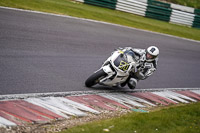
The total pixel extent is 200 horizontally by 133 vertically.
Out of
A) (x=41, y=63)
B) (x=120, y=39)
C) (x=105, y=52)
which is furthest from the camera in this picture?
(x=120, y=39)

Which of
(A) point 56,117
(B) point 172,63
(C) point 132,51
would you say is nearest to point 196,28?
(B) point 172,63

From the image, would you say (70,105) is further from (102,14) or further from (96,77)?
(102,14)

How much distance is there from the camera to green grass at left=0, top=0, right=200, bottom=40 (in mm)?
15820

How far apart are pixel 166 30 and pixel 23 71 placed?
45.4ft

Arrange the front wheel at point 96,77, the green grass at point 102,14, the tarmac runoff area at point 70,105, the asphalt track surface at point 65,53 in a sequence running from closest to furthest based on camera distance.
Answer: the tarmac runoff area at point 70,105, the asphalt track surface at point 65,53, the front wheel at point 96,77, the green grass at point 102,14

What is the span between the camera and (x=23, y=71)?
813cm

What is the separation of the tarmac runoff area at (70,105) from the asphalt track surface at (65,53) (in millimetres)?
408

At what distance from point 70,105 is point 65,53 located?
4.04 meters

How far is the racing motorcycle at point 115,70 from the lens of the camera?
820 centimetres

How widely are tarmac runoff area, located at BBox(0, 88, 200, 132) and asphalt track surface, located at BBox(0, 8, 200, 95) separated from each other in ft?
1.34

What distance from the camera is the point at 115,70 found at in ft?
27.1

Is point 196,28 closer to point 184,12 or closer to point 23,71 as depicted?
point 184,12

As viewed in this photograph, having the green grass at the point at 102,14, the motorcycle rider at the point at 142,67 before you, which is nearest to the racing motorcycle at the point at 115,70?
the motorcycle rider at the point at 142,67

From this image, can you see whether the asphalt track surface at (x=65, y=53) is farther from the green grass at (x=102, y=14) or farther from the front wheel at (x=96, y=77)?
the green grass at (x=102, y=14)
